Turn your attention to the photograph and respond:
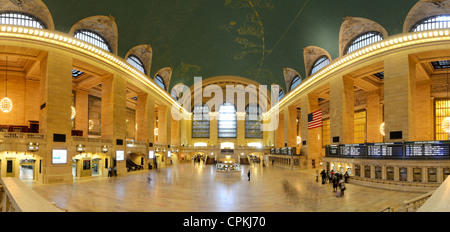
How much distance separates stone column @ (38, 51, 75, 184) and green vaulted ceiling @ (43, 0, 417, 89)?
2793mm

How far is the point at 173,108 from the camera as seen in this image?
41.2 metres

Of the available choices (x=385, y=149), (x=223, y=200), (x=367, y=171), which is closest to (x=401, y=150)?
(x=385, y=149)

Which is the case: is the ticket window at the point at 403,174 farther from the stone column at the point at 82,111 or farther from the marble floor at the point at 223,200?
the stone column at the point at 82,111

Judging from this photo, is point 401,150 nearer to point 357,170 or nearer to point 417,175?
point 417,175

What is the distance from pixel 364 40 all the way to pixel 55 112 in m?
25.2

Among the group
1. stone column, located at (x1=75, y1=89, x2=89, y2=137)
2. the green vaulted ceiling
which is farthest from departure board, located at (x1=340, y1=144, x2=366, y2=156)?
stone column, located at (x1=75, y1=89, x2=89, y2=137)

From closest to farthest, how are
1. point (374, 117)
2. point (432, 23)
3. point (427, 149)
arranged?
1. point (427, 149)
2. point (432, 23)
3. point (374, 117)

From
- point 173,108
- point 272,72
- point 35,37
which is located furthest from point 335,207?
point 173,108

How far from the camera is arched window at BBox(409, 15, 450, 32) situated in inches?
709

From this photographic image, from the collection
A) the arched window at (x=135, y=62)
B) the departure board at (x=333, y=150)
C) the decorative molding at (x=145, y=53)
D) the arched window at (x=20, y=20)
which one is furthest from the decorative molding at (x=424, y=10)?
the arched window at (x=20, y=20)

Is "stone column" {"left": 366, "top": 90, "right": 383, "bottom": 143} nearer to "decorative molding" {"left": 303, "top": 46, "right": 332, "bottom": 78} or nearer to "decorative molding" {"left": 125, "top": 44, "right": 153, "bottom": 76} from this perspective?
"decorative molding" {"left": 303, "top": 46, "right": 332, "bottom": 78}

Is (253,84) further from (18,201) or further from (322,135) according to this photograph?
(18,201)

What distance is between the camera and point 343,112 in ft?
76.6
